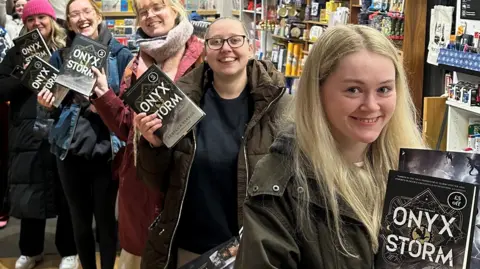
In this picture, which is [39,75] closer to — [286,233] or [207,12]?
[286,233]

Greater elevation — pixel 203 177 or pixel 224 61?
pixel 224 61

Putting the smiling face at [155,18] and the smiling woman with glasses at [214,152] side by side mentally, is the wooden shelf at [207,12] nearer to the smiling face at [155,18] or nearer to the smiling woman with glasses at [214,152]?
the smiling face at [155,18]

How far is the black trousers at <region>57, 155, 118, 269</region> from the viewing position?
10.0 feet

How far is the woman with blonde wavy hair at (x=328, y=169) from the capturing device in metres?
1.18

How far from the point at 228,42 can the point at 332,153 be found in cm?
87

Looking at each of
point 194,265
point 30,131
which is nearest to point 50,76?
point 30,131

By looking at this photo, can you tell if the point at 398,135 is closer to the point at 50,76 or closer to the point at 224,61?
the point at 224,61

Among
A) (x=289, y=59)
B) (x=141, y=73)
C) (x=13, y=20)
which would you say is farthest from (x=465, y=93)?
(x=13, y=20)

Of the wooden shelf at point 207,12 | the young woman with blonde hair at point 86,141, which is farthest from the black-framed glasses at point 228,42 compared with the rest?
the wooden shelf at point 207,12

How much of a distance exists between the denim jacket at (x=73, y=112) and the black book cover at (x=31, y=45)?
7cm

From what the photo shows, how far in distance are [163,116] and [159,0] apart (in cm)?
67

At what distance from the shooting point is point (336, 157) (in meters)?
1.27

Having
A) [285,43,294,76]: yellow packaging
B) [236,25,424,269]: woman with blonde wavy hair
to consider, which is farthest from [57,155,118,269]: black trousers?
[285,43,294,76]: yellow packaging

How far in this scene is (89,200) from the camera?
124 inches
